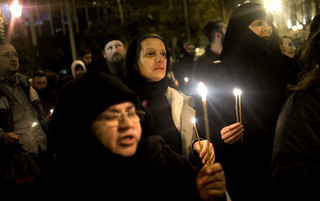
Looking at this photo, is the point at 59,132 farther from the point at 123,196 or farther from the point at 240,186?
the point at 240,186

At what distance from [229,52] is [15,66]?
2.89 meters

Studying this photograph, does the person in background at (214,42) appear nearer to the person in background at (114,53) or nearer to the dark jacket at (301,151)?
the person in background at (114,53)

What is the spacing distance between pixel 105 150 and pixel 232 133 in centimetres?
155

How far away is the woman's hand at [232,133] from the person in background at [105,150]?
116 centimetres

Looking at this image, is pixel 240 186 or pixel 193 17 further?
pixel 193 17

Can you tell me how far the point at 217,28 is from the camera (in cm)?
637

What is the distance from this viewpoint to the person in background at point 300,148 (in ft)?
6.39

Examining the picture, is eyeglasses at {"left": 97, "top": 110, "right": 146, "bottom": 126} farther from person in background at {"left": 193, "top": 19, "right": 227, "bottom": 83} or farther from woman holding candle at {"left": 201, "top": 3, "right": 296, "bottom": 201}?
person in background at {"left": 193, "top": 19, "right": 227, "bottom": 83}

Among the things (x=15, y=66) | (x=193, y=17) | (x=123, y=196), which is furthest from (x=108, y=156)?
(x=193, y=17)

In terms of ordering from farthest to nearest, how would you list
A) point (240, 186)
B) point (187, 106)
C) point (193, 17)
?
point (193, 17) < point (240, 186) < point (187, 106)

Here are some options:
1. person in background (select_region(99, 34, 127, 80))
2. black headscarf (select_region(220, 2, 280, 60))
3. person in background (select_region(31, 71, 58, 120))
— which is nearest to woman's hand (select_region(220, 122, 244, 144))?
black headscarf (select_region(220, 2, 280, 60))

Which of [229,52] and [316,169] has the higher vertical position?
[229,52]

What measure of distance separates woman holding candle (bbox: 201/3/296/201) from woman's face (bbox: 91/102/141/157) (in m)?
1.49

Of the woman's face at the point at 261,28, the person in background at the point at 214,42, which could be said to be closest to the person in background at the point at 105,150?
the woman's face at the point at 261,28
